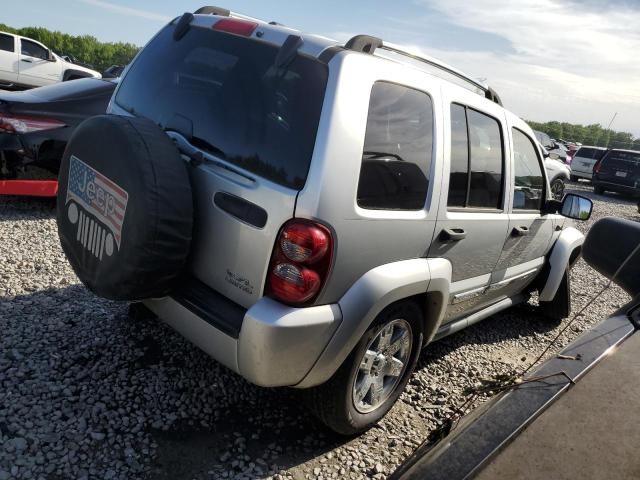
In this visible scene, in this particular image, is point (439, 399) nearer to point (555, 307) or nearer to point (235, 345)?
point (235, 345)

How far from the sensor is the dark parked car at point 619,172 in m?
16.4

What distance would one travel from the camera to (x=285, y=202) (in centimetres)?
209

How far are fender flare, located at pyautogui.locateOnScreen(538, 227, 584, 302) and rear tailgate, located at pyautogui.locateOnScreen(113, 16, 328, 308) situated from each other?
3.14 meters

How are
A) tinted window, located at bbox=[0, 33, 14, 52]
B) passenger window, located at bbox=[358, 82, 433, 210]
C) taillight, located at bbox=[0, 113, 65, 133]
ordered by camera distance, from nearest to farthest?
passenger window, located at bbox=[358, 82, 433, 210], taillight, located at bbox=[0, 113, 65, 133], tinted window, located at bbox=[0, 33, 14, 52]

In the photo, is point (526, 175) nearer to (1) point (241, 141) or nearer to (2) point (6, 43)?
(1) point (241, 141)

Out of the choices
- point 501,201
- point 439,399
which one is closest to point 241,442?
point 439,399

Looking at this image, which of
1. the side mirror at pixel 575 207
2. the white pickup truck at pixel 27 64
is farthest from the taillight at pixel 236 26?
the white pickup truck at pixel 27 64

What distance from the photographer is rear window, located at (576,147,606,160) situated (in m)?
20.3

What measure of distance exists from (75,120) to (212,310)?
3.96 m

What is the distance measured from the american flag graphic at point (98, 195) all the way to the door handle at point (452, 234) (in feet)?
5.30

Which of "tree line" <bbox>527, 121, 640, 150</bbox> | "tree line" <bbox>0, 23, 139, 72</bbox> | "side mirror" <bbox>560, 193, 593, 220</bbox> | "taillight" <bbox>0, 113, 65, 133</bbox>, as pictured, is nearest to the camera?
"side mirror" <bbox>560, 193, 593, 220</bbox>

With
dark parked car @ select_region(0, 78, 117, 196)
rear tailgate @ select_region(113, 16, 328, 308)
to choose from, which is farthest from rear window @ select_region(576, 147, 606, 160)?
rear tailgate @ select_region(113, 16, 328, 308)

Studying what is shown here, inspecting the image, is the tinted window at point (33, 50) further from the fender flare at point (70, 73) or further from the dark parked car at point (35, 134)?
the dark parked car at point (35, 134)

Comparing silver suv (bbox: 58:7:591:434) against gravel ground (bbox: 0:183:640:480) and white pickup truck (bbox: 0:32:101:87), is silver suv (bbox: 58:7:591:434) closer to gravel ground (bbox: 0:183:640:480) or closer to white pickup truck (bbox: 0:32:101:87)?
gravel ground (bbox: 0:183:640:480)
